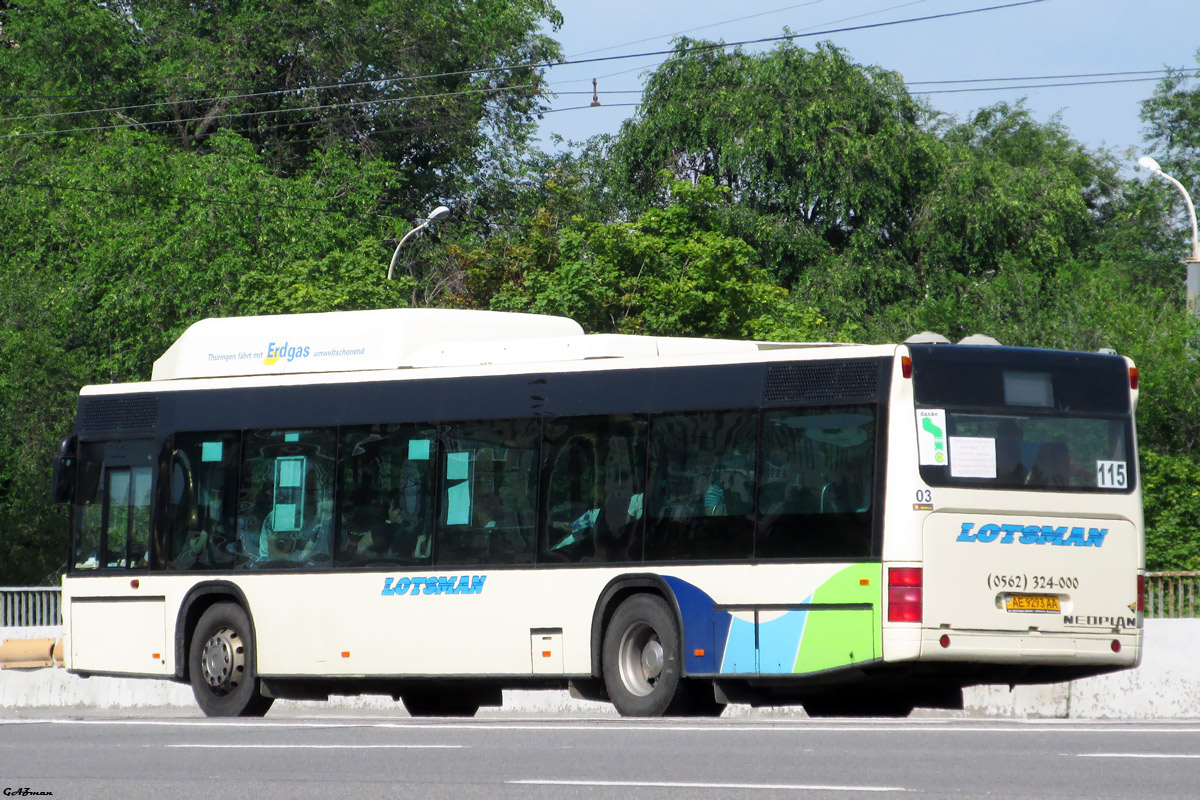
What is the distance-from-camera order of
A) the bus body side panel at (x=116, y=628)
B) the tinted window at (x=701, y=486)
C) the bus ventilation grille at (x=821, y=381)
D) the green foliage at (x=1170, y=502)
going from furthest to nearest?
the green foliage at (x=1170, y=502), the bus body side panel at (x=116, y=628), the tinted window at (x=701, y=486), the bus ventilation grille at (x=821, y=381)

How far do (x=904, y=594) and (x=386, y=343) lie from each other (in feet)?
18.5

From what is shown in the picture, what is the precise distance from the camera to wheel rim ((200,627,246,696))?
17.8 metres

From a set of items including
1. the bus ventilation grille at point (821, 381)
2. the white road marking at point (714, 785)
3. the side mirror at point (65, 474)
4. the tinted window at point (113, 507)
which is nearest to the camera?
the white road marking at point (714, 785)

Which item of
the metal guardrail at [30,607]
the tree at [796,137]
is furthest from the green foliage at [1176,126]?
the metal guardrail at [30,607]

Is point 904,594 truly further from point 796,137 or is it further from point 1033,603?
point 796,137

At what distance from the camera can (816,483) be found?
14.5m

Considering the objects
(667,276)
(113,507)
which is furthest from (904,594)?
(667,276)

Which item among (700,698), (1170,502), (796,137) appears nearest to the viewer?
(700,698)

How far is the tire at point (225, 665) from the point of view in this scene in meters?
17.7

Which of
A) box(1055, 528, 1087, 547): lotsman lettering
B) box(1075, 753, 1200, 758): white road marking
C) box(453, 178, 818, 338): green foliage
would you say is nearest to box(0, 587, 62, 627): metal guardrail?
box(1055, 528, 1087, 547): lotsman lettering

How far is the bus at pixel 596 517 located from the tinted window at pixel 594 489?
0.08ft

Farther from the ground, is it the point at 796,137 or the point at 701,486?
the point at 796,137

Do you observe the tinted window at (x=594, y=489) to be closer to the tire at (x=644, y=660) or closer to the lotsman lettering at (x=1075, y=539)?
the tire at (x=644, y=660)

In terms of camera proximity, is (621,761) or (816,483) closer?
(621,761)
